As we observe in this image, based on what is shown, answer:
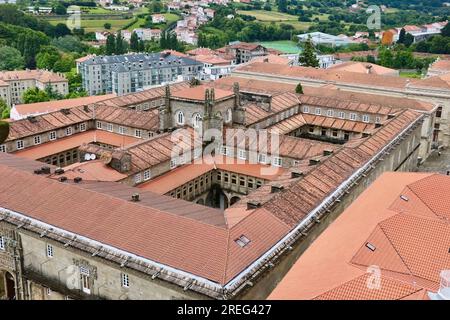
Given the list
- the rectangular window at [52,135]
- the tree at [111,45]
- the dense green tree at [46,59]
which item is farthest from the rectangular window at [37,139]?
the dense green tree at [46,59]

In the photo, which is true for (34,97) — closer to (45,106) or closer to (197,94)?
(45,106)

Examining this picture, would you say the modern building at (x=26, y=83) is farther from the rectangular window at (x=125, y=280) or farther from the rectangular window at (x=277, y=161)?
the rectangular window at (x=125, y=280)

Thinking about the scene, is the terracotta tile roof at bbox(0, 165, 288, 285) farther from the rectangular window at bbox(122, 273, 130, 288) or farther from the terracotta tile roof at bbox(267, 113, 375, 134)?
the terracotta tile roof at bbox(267, 113, 375, 134)

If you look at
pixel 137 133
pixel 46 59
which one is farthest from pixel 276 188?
pixel 46 59

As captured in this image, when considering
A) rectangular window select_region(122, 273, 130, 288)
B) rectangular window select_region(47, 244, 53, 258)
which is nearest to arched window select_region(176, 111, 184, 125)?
rectangular window select_region(47, 244, 53, 258)

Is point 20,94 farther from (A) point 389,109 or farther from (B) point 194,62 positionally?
(A) point 389,109

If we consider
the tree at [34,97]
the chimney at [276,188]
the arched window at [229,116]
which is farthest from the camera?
the tree at [34,97]
